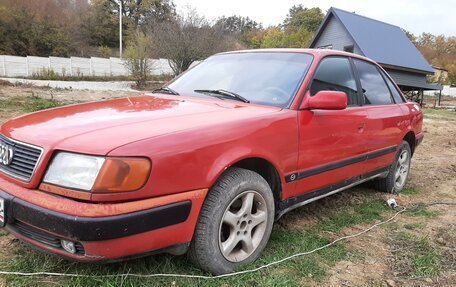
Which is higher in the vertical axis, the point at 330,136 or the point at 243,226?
the point at 330,136

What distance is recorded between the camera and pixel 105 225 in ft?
6.37

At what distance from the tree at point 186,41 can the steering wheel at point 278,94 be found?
26.1m

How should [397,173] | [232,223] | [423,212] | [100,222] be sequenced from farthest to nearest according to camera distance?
[397,173] < [423,212] < [232,223] < [100,222]

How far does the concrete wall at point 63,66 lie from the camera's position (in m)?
27.9

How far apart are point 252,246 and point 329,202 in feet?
5.81

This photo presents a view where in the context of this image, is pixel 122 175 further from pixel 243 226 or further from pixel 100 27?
pixel 100 27

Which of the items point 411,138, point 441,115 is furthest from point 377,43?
point 411,138

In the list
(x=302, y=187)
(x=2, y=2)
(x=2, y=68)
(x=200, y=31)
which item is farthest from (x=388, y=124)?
(x=2, y=2)

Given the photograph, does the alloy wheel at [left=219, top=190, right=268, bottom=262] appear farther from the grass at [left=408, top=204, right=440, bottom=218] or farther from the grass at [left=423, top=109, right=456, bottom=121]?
the grass at [left=423, top=109, right=456, bottom=121]

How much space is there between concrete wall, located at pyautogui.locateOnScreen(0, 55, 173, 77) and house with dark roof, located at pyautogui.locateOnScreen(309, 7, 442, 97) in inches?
500

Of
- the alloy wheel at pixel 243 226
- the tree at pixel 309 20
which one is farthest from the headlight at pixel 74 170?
the tree at pixel 309 20

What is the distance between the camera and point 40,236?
2143 millimetres

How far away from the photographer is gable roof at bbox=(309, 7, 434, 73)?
23297mm

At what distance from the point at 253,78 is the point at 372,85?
62.5 inches
